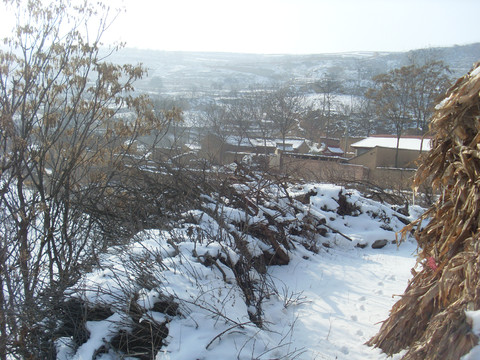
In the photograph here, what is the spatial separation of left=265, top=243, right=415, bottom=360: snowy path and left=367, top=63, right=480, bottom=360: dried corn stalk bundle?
544 mm

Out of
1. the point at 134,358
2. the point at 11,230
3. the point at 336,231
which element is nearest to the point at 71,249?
the point at 11,230

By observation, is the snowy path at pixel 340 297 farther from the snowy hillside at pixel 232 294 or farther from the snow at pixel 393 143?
the snow at pixel 393 143

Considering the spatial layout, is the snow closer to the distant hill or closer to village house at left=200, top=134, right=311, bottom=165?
village house at left=200, top=134, right=311, bottom=165

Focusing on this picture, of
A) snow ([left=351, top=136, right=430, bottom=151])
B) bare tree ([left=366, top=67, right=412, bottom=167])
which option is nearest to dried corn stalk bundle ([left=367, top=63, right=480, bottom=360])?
snow ([left=351, top=136, right=430, bottom=151])

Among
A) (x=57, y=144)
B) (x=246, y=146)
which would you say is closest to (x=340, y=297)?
(x=57, y=144)

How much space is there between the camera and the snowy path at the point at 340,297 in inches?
146

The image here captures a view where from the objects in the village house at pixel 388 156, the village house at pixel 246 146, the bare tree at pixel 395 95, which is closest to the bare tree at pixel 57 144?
the village house at pixel 246 146

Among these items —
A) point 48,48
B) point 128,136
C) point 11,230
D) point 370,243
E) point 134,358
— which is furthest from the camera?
point 370,243

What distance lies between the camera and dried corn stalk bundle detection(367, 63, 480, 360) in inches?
92.6

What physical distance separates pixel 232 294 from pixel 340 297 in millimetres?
1771

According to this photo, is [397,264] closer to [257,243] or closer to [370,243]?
[370,243]

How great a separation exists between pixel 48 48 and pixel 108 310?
194 inches

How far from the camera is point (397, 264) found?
679cm

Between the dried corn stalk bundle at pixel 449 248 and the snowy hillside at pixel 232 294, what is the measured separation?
0.54 metres
